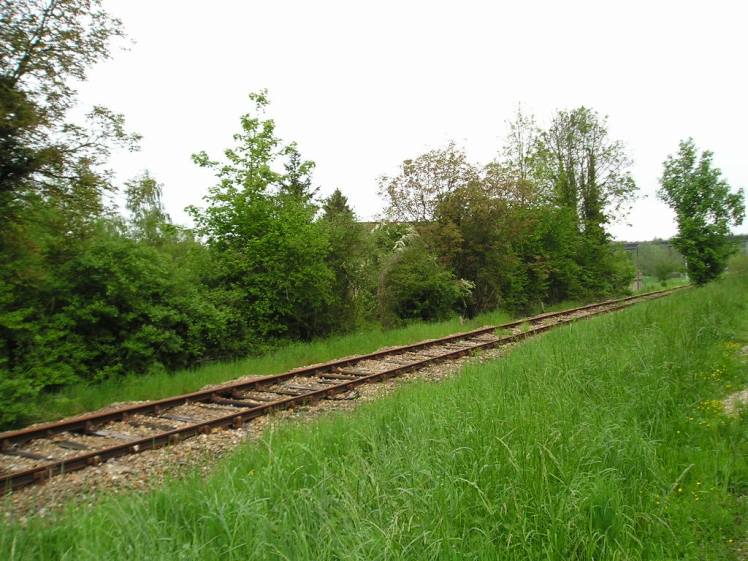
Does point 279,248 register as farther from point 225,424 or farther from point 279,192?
point 225,424

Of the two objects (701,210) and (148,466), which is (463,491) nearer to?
(148,466)

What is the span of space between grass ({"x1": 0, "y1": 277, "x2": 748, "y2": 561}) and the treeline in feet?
18.9

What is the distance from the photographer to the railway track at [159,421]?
5746mm

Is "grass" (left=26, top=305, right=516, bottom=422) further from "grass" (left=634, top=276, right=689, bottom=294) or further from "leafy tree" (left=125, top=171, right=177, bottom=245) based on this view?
"grass" (left=634, top=276, right=689, bottom=294)

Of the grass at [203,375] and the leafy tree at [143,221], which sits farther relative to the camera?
the leafy tree at [143,221]

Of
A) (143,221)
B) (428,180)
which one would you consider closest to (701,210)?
(428,180)

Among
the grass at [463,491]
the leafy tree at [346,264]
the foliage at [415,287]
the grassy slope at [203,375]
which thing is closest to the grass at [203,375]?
the grassy slope at [203,375]

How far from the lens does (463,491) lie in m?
3.38

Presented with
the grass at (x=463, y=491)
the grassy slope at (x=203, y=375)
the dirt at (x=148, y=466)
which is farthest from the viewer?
the grassy slope at (x=203, y=375)

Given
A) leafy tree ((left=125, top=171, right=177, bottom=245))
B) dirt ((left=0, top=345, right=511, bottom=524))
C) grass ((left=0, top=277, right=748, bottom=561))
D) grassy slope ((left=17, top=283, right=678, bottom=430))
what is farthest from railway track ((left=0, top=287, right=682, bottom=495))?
leafy tree ((left=125, top=171, right=177, bottom=245))

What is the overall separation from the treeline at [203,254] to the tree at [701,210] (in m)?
7.23

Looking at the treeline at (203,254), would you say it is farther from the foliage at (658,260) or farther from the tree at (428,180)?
the foliage at (658,260)

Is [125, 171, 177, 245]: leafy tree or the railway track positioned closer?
the railway track

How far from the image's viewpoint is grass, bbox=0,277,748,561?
9.48 ft
